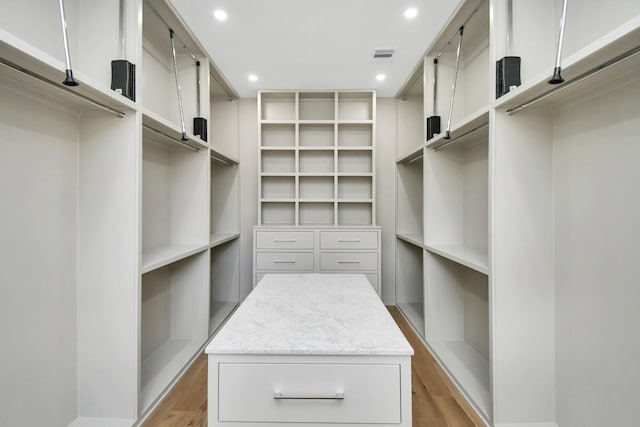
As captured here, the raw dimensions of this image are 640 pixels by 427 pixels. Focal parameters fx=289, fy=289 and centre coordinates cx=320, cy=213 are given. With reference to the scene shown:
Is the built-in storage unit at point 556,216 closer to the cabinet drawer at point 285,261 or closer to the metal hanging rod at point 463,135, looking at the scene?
the metal hanging rod at point 463,135

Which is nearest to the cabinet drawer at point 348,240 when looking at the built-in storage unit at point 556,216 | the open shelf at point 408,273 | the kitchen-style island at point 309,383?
the open shelf at point 408,273

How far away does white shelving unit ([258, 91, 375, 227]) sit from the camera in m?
3.60

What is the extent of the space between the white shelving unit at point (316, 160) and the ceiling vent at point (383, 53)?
96 cm

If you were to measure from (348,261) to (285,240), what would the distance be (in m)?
0.73

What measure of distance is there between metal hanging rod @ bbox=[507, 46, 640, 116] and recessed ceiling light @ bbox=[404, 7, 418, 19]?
40.4 inches

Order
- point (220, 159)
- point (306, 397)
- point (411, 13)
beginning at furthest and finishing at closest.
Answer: point (220, 159) < point (411, 13) < point (306, 397)

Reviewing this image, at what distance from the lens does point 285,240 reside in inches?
125

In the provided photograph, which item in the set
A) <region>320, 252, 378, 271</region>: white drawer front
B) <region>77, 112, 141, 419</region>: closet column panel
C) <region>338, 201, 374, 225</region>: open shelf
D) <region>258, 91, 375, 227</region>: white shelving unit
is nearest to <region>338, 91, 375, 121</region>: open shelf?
<region>258, 91, 375, 227</region>: white shelving unit

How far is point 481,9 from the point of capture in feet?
6.45

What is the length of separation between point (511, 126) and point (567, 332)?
114 centimetres

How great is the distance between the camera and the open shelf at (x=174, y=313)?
2305 millimetres

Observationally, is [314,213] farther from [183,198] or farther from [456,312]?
[456,312]

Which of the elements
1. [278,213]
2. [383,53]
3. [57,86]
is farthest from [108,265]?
[383,53]

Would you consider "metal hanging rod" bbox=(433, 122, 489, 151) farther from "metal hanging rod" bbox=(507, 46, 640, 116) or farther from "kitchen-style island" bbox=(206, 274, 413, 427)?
"kitchen-style island" bbox=(206, 274, 413, 427)
